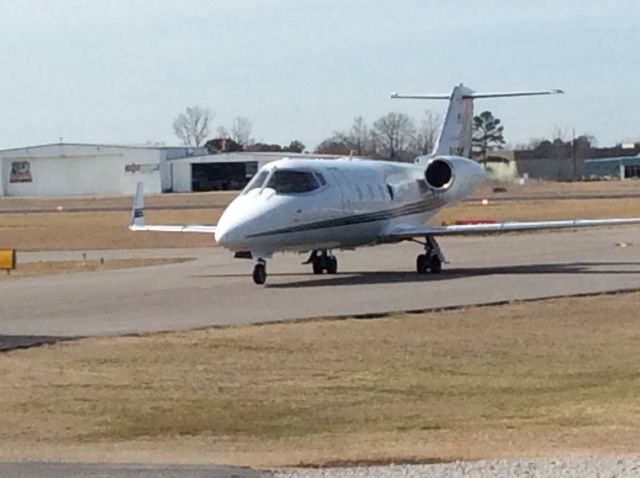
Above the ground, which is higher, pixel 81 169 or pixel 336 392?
pixel 81 169

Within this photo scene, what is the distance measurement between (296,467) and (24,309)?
1696cm

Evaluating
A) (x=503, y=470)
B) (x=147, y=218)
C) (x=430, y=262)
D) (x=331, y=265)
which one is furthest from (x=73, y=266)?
(x=147, y=218)

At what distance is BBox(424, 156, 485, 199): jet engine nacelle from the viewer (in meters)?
37.8

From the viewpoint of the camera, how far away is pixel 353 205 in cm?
3431

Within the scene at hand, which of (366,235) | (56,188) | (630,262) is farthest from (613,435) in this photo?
(56,188)

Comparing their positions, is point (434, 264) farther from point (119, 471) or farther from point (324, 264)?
point (119, 471)

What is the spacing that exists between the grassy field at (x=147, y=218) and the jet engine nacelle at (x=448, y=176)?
14.5 metres

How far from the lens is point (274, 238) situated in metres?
31.4

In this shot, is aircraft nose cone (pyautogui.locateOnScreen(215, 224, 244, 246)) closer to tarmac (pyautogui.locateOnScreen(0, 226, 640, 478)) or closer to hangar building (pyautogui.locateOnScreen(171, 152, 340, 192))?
tarmac (pyautogui.locateOnScreen(0, 226, 640, 478))

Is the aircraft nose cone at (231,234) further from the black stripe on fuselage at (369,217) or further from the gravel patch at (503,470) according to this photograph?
the gravel patch at (503,470)

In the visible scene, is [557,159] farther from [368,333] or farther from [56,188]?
[368,333]

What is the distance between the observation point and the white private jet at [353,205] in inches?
1241

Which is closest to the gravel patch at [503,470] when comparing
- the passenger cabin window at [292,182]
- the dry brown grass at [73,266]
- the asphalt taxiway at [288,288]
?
the asphalt taxiway at [288,288]

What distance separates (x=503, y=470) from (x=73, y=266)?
3308 cm
